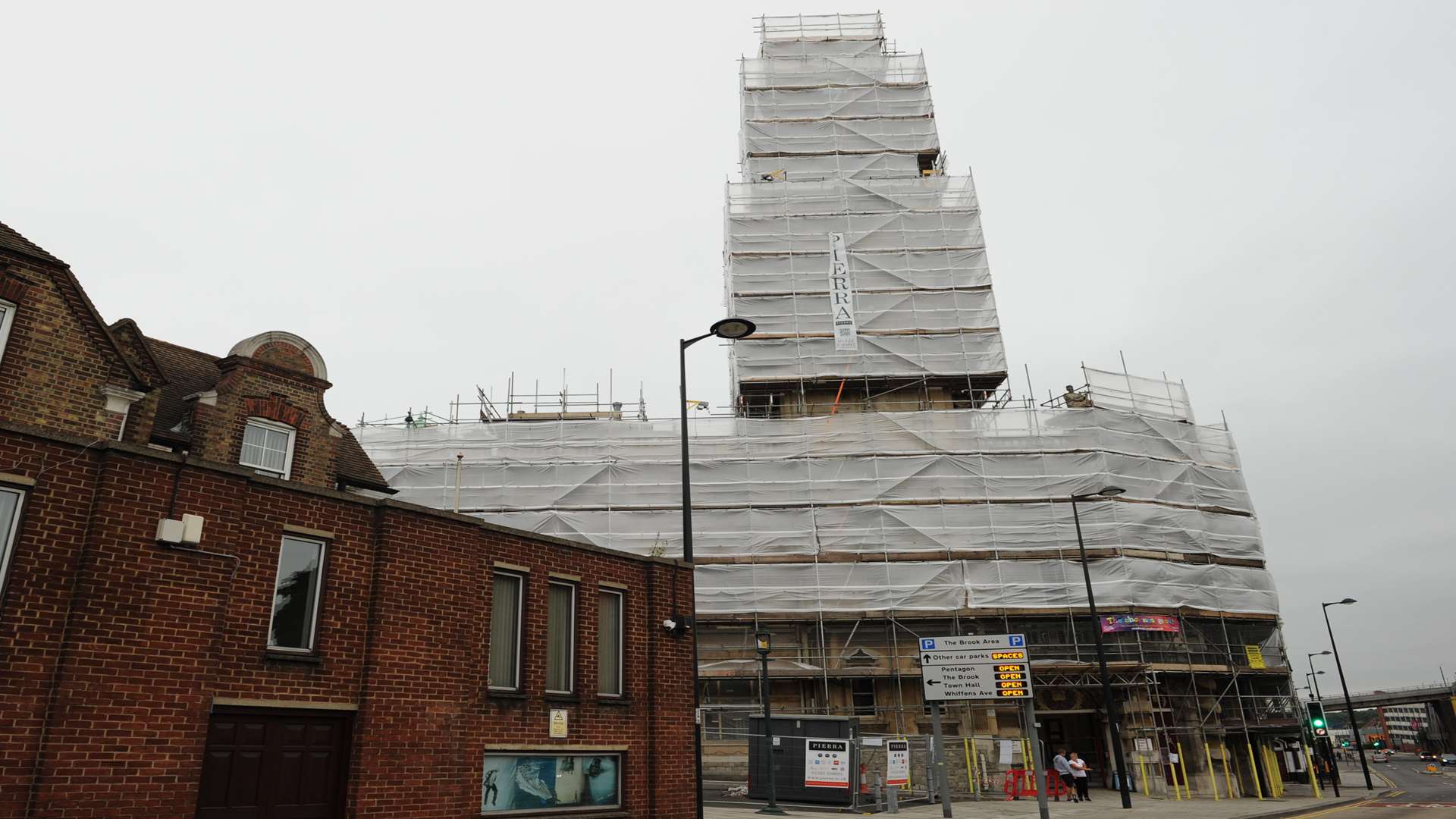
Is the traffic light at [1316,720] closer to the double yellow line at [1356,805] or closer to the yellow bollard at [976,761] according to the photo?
the double yellow line at [1356,805]

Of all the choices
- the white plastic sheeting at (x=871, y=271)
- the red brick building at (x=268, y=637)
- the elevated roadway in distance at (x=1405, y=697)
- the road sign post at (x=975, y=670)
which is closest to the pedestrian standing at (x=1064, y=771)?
the road sign post at (x=975, y=670)

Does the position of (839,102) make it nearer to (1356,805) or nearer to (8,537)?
(1356,805)

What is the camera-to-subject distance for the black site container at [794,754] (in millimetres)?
21922

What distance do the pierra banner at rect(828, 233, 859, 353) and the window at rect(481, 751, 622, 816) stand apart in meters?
24.8

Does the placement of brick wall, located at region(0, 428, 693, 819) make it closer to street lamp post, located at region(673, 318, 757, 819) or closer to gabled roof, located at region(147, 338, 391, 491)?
street lamp post, located at region(673, 318, 757, 819)

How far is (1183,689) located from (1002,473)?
9820mm

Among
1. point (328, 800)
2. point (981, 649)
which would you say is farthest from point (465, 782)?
point (981, 649)

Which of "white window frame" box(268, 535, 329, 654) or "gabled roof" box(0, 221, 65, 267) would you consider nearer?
"white window frame" box(268, 535, 329, 654)

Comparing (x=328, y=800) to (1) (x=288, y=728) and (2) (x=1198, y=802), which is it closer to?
(1) (x=288, y=728)

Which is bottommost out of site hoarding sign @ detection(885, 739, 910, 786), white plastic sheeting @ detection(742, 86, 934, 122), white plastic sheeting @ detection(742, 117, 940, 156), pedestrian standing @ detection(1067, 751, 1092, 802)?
pedestrian standing @ detection(1067, 751, 1092, 802)

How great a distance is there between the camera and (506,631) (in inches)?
504

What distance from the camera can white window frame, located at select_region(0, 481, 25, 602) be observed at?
8.38 metres

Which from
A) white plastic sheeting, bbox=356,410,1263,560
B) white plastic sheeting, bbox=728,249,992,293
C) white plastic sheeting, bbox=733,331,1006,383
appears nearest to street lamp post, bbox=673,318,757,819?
white plastic sheeting, bbox=356,410,1263,560

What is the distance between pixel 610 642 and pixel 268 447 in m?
9.09
